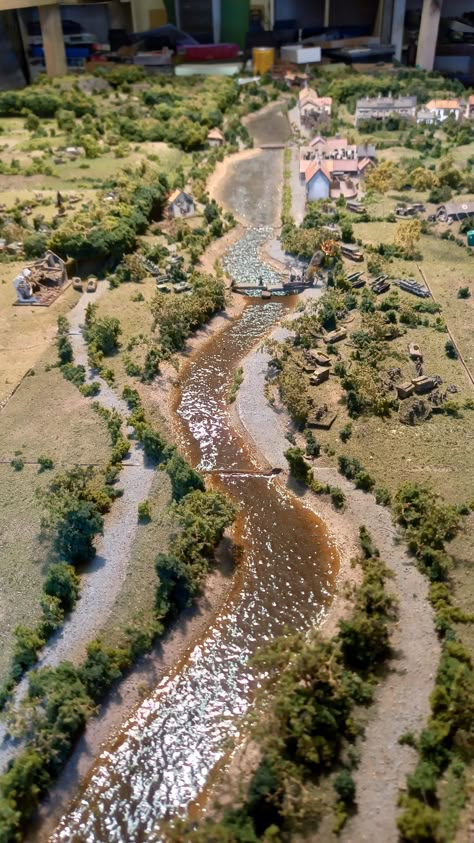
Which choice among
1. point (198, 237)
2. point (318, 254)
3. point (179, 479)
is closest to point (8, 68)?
point (198, 237)

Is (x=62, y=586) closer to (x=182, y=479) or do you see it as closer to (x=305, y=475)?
(x=182, y=479)

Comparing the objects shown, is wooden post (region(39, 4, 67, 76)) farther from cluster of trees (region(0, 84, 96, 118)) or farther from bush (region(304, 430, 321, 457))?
bush (region(304, 430, 321, 457))

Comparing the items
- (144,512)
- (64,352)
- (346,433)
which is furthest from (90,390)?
(346,433)

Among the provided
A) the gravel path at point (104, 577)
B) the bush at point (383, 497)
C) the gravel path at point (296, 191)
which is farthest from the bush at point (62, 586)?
the gravel path at point (296, 191)

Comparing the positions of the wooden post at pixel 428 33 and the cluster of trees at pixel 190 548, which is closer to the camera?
the cluster of trees at pixel 190 548

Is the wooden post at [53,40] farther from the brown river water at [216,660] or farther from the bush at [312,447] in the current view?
the bush at [312,447]

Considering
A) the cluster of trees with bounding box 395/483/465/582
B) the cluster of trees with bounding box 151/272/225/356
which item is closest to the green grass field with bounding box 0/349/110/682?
the cluster of trees with bounding box 151/272/225/356
